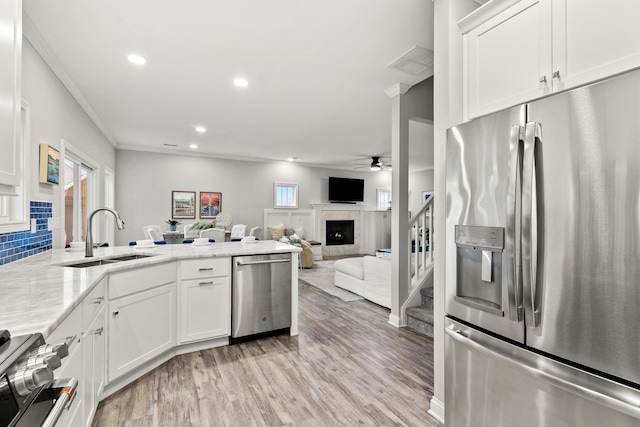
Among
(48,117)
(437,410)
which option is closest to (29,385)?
(437,410)

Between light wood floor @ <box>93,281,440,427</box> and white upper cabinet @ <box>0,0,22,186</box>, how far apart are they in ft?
5.12

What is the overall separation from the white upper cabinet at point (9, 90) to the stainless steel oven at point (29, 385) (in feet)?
2.63

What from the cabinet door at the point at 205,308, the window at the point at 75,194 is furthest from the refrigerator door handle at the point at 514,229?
the window at the point at 75,194

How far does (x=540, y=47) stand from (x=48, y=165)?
12.0 feet

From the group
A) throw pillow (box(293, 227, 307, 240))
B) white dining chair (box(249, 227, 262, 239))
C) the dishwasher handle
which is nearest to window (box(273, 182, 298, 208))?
throw pillow (box(293, 227, 307, 240))

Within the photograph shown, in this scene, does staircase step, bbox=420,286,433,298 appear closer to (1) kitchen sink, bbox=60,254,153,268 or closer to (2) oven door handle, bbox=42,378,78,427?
(1) kitchen sink, bbox=60,254,153,268

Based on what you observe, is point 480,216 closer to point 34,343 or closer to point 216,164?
point 34,343

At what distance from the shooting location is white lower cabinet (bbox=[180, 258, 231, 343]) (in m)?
2.71

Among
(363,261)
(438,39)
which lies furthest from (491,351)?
(363,261)

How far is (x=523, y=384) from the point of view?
127 centimetres

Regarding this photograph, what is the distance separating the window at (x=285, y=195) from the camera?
841 centimetres

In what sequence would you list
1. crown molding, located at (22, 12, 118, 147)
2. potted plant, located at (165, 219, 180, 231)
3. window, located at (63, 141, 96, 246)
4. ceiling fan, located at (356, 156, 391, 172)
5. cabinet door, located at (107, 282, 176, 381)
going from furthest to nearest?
ceiling fan, located at (356, 156, 391, 172)
potted plant, located at (165, 219, 180, 231)
window, located at (63, 141, 96, 246)
crown molding, located at (22, 12, 118, 147)
cabinet door, located at (107, 282, 176, 381)

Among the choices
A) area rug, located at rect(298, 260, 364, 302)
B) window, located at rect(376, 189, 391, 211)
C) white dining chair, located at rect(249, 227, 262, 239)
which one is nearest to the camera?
area rug, located at rect(298, 260, 364, 302)

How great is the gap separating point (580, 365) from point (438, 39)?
1.85 m
